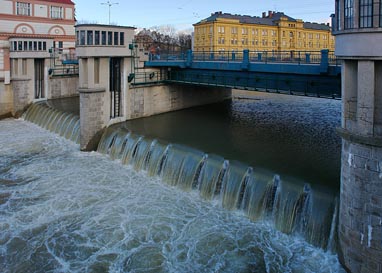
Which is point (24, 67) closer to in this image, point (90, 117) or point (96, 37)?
point (96, 37)

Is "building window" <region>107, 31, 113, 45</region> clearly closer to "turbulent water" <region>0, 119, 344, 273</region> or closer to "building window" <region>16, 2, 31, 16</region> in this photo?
"turbulent water" <region>0, 119, 344, 273</region>

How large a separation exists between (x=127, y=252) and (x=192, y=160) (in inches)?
263

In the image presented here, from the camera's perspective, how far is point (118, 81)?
1211 inches

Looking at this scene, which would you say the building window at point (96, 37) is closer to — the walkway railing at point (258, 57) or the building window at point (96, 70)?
the building window at point (96, 70)

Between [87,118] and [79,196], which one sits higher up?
[87,118]

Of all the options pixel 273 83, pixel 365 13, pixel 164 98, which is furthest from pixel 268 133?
pixel 365 13

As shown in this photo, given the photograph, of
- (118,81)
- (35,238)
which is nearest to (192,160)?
(35,238)

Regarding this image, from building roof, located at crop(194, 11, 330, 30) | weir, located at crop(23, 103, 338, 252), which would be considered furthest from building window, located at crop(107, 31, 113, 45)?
building roof, located at crop(194, 11, 330, 30)

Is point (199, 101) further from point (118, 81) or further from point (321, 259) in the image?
point (321, 259)

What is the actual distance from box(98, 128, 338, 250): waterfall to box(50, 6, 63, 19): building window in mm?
31103

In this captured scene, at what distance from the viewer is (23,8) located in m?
44.8

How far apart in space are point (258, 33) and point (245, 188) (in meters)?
89.3

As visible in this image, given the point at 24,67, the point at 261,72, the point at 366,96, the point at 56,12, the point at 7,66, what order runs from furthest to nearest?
the point at 56,12, the point at 24,67, the point at 7,66, the point at 261,72, the point at 366,96

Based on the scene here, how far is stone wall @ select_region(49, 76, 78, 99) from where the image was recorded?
44.0m
